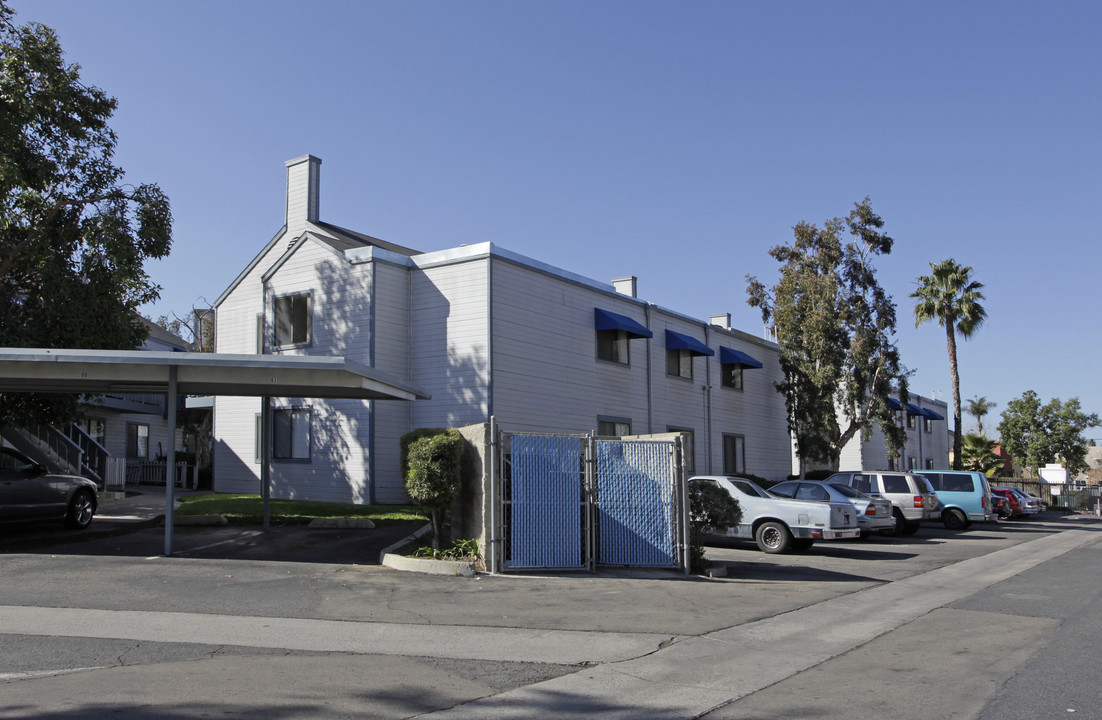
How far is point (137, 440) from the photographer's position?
35.0m

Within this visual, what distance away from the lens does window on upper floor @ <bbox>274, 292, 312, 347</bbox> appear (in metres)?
24.0

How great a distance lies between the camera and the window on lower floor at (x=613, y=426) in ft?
85.6

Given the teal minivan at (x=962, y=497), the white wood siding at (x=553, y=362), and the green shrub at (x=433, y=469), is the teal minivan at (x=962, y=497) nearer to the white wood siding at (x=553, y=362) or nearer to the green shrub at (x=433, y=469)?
the white wood siding at (x=553, y=362)

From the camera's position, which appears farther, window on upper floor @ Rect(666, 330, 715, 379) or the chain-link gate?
window on upper floor @ Rect(666, 330, 715, 379)

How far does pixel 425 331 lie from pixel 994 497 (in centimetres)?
2331

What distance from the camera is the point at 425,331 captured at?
23.3m

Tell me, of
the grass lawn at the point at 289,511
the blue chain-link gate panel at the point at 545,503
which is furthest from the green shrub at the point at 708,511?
the grass lawn at the point at 289,511

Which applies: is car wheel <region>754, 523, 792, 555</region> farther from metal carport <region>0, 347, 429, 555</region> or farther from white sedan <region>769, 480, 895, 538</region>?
metal carport <region>0, 347, 429, 555</region>

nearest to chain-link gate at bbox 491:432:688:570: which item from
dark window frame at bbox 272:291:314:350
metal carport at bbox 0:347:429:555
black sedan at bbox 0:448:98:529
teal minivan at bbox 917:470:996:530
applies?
metal carport at bbox 0:347:429:555

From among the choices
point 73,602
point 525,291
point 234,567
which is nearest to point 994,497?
point 525,291

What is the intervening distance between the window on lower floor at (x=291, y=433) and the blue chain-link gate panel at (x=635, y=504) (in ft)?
40.1

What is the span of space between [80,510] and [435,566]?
8.94 m

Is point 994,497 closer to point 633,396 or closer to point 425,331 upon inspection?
point 633,396

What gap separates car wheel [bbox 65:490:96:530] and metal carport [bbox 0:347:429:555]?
2273mm
